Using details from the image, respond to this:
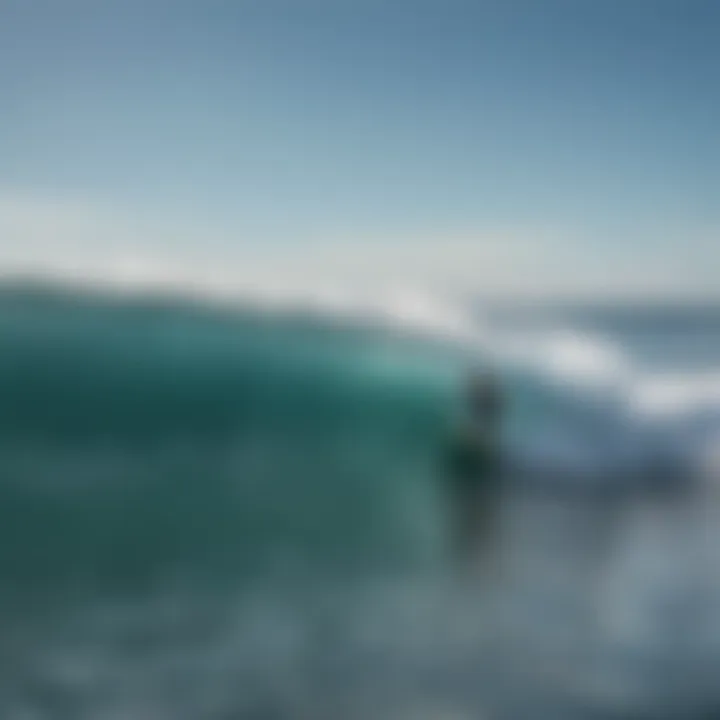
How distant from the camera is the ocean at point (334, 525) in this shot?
8.75ft

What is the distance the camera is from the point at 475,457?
3.36 metres

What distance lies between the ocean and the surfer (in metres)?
0.05

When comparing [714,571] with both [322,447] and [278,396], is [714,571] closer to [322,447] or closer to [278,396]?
[322,447]

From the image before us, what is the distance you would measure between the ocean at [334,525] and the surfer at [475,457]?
5 cm

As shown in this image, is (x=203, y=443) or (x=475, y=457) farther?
(x=475, y=457)

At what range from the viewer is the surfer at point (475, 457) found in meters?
3.30

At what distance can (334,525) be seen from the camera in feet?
10.3

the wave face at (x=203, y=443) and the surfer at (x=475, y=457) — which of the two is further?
the surfer at (x=475, y=457)

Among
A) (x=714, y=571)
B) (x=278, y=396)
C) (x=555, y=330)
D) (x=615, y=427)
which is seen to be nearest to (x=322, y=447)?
(x=278, y=396)

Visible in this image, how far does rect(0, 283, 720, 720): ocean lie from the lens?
2.67 m

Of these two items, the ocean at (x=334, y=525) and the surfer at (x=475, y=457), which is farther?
the surfer at (x=475, y=457)

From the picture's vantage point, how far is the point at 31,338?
118 inches

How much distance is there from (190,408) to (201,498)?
32cm

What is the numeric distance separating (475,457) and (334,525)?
23.9 inches
